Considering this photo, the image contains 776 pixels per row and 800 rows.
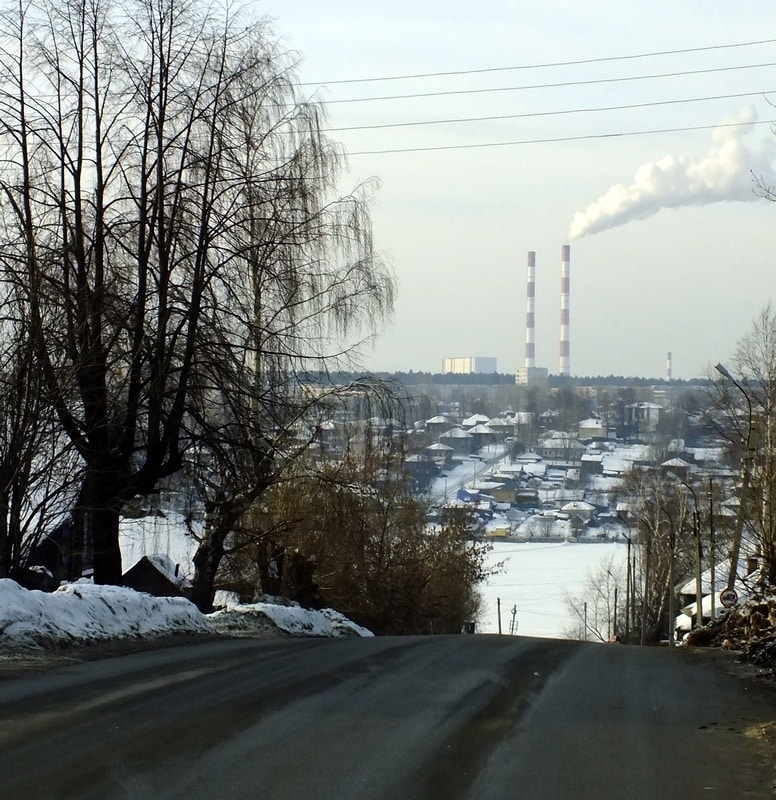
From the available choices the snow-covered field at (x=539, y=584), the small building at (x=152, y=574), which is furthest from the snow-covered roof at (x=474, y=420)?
the small building at (x=152, y=574)

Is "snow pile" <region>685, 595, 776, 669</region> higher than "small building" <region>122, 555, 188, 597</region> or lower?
higher

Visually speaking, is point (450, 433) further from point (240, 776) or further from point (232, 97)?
point (240, 776)

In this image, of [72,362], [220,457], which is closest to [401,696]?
[72,362]

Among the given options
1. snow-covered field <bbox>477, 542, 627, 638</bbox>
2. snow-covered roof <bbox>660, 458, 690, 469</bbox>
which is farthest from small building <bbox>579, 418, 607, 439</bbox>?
snow-covered roof <bbox>660, 458, 690, 469</bbox>

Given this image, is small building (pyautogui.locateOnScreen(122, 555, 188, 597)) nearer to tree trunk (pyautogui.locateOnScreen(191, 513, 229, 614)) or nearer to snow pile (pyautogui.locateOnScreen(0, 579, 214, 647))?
tree trunk (pyautogui.locateOnScreen(191, 513, 229, 614))

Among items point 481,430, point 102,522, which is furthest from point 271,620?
point 481,430

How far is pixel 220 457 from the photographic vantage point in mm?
18906

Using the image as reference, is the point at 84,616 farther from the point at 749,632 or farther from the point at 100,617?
the point at 749,632

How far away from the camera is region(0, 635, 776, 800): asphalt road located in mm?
6062

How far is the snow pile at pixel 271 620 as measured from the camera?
61.4 ft

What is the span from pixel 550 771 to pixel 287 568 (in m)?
22.6

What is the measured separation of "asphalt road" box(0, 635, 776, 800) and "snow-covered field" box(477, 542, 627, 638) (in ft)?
186

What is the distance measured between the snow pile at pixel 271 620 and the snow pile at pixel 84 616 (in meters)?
1.61

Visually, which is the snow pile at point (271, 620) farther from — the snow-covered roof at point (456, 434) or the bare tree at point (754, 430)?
the snow-covered roof at point (456, 434)
